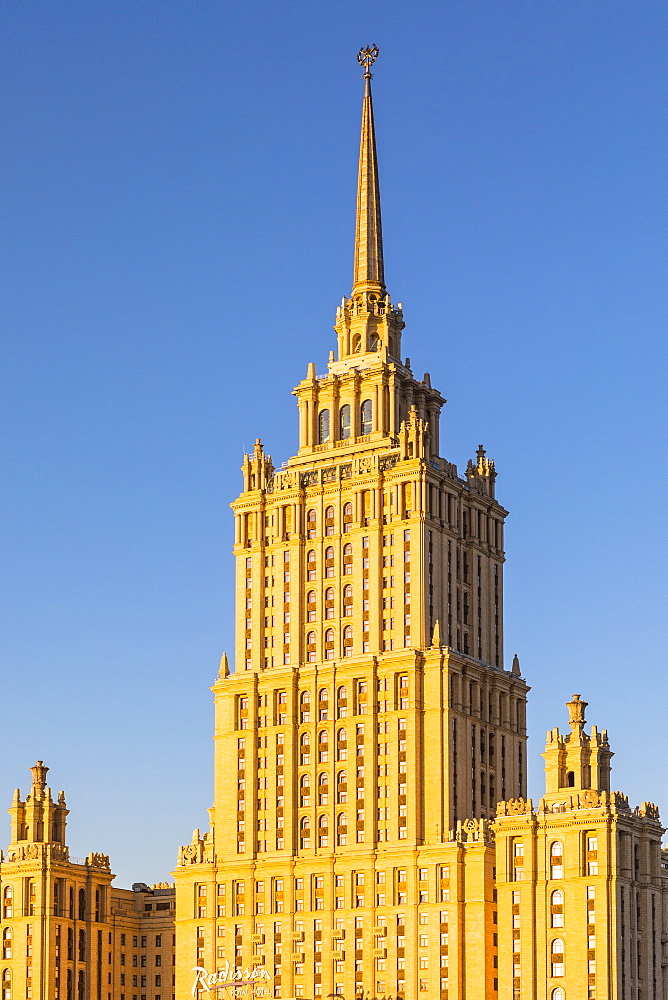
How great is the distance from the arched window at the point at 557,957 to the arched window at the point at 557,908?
153 centimetres

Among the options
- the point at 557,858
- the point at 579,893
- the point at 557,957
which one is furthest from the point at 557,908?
the point at 557,858

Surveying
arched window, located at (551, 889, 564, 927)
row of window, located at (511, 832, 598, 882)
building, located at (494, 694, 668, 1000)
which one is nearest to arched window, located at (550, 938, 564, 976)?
building, located at (494, 694, 668, 1000)

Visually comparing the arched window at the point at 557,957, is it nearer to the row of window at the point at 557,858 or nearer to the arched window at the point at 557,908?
the arched window at the point at 557,908

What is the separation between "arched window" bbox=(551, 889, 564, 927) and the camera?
195 metres

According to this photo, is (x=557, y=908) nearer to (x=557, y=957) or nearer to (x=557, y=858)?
(x=557, y=957)

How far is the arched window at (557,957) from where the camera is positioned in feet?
635

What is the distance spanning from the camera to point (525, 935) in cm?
19562

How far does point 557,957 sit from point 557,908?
4.38m

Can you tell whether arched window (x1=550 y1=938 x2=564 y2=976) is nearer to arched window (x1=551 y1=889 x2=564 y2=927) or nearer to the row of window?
arched window (x1=551 y1=889 x2=564 y2=927)

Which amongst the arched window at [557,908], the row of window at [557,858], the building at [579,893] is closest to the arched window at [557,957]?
the building at [579,893]

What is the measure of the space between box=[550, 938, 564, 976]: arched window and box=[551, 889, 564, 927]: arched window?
5.01 ft

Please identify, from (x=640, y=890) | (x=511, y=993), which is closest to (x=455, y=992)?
(x=511, y=993)

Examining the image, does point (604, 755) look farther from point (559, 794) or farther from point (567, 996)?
point (567, 996)

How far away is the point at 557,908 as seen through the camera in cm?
19538
